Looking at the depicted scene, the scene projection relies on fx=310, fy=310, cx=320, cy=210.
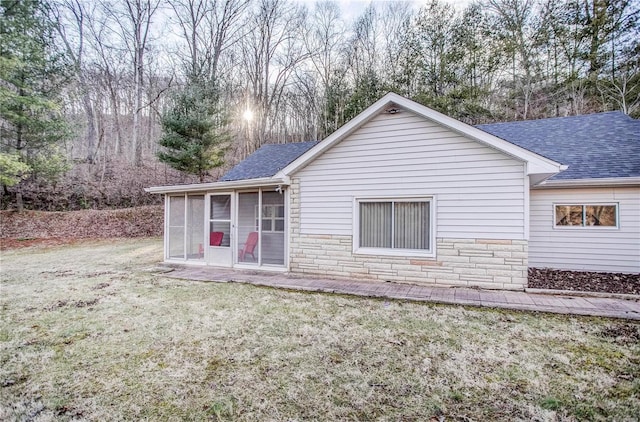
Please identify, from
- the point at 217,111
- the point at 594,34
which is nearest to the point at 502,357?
the point at 217,111

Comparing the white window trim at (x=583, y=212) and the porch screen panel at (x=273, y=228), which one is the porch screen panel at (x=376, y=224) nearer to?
the porch screen panel at (x=273, y=228)

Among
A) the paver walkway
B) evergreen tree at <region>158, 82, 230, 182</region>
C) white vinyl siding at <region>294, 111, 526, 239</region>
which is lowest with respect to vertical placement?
the paver walkway

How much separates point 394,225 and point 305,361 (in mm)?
3990

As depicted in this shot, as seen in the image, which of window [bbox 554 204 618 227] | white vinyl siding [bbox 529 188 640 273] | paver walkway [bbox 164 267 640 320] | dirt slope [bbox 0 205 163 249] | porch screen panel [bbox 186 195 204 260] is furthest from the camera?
dirt slope [bbox 0 205 163 249]

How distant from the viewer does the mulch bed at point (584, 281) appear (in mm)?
6027

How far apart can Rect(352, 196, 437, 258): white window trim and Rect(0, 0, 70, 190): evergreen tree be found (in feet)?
46.5

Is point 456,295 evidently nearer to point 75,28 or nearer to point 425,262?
point 425,262

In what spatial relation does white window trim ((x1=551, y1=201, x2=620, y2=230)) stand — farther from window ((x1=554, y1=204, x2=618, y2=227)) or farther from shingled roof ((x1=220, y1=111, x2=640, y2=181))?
shingled roof ((x1=220, y1=111, x2=640, y2=181))

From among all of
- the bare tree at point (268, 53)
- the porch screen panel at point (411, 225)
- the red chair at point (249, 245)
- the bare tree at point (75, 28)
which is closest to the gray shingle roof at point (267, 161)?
the red chair at point (249, 245)

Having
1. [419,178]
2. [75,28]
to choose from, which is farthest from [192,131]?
[419,178]

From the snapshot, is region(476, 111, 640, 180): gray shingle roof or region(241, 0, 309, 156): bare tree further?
region(241, 0, 309, 156): bare tree

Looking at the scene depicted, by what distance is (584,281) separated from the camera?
21.7 ft

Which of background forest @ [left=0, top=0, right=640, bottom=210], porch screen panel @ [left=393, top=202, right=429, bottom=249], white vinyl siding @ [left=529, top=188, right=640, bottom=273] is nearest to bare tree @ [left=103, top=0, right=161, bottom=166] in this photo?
background forest @ [left=0, top=0, right=640, bottom=210]

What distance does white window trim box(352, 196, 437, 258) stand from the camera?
636cm
